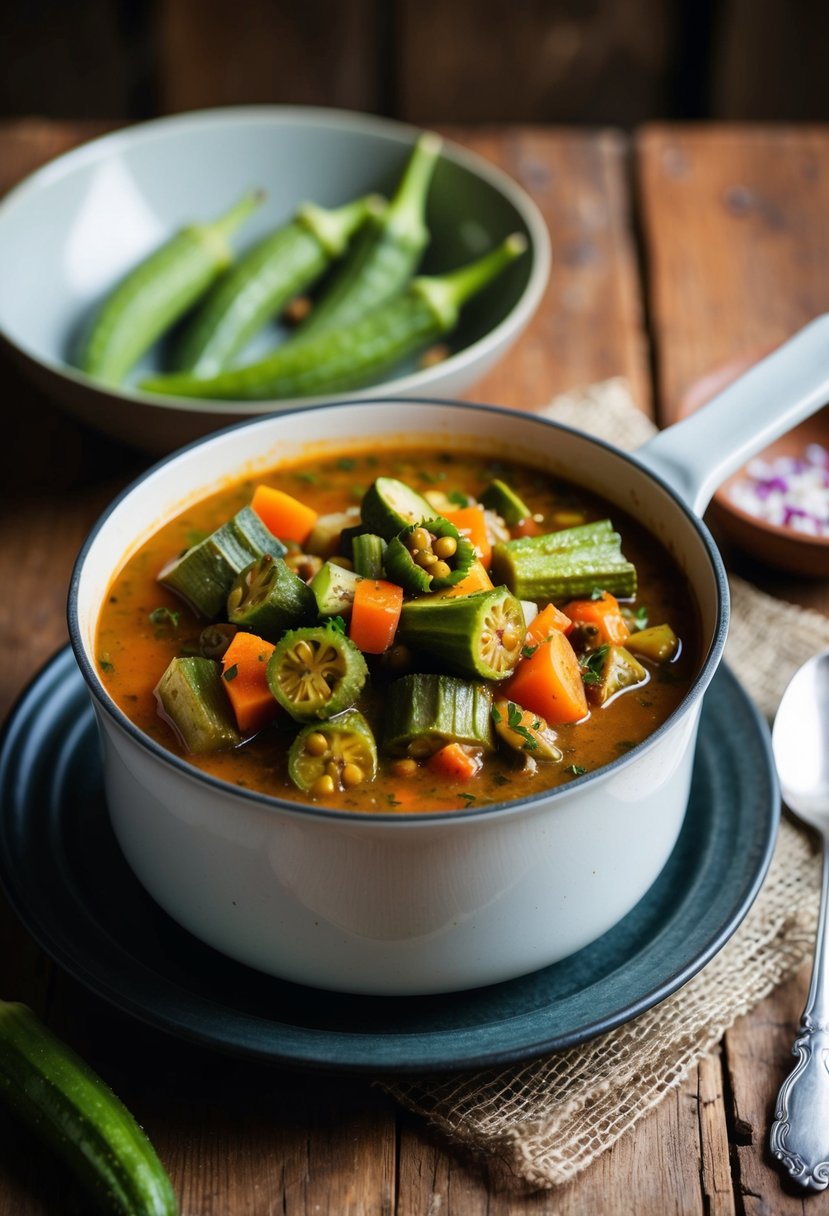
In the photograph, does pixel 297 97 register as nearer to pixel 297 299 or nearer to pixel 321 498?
pixel 297 299

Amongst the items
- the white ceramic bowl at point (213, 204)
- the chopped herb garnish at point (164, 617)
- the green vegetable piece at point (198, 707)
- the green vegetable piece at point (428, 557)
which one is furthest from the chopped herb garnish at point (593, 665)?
the white ceramic bowl at point (213, 204)

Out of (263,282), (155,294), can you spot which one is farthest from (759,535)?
(155,294)

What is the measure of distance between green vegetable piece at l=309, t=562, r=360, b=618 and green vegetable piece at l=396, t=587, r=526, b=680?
4.5 inches

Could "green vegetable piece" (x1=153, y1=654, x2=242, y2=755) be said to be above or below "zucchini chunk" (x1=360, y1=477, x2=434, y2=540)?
below

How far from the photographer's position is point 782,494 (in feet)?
11.3

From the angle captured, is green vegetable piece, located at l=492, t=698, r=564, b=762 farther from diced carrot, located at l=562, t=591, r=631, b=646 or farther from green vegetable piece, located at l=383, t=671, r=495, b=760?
diced carrot, located at l=562, t=591, r=631, b=646

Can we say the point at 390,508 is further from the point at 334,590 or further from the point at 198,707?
the point at 198,707

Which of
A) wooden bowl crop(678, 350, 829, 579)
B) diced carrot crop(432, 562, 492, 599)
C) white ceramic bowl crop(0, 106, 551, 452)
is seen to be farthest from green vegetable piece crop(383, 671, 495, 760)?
white ceramic bowl crop(0, 106, 551, 452)

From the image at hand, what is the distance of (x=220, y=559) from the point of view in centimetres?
245

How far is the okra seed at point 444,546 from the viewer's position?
2316mm

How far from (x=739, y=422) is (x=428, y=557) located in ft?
2.40

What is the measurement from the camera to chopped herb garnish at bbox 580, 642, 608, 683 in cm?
229

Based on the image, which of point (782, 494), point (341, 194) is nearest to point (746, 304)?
point (782, 494)

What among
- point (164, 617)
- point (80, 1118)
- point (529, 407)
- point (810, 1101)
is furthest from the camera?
point (529, 407)
